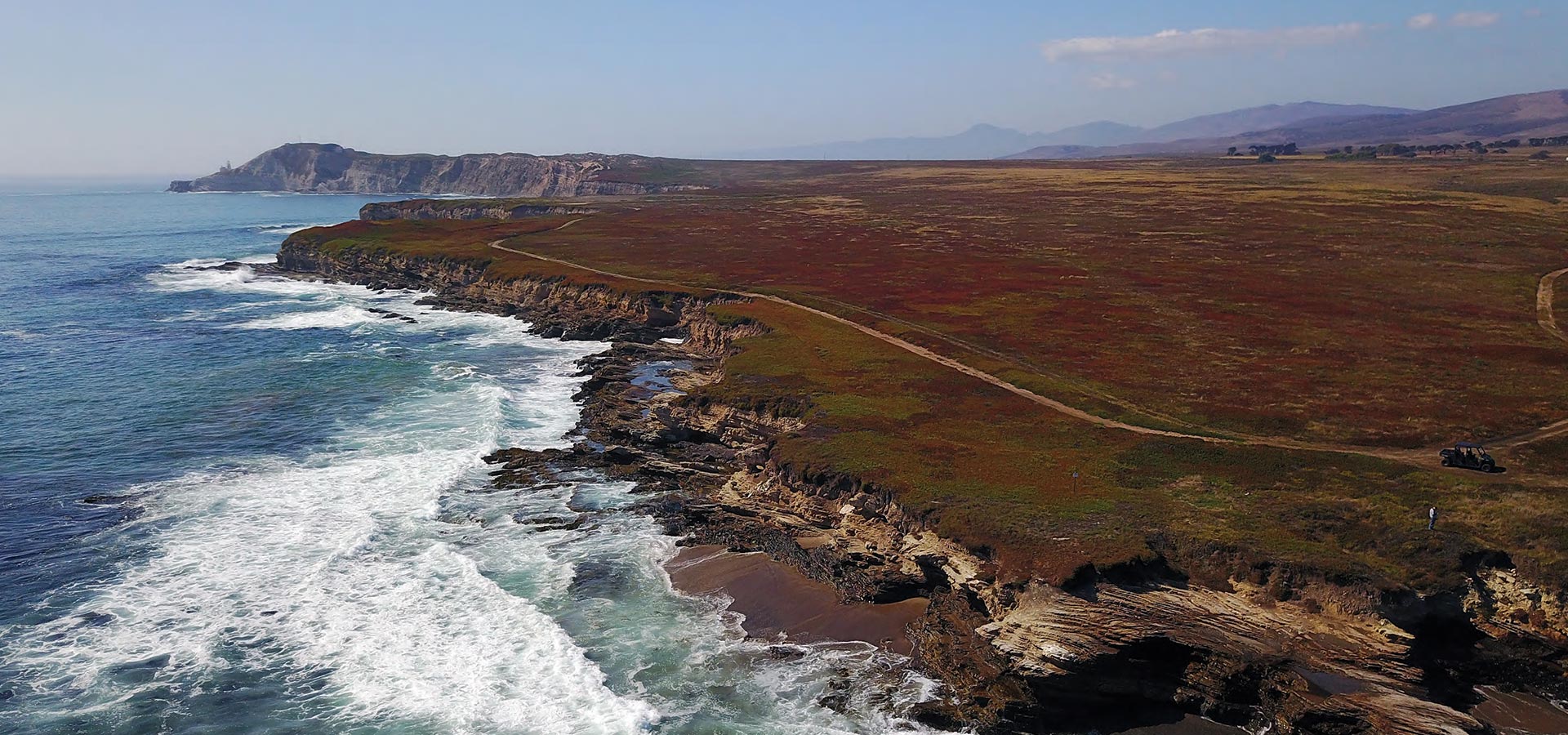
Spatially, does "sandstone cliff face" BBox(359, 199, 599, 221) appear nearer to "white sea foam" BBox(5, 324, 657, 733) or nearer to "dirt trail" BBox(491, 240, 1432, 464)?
"dirt trail" BBox(491, 240, 1432, 464)

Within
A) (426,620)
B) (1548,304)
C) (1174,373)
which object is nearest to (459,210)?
(1174,373)

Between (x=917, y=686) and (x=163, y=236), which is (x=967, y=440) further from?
(x=163, y=236)

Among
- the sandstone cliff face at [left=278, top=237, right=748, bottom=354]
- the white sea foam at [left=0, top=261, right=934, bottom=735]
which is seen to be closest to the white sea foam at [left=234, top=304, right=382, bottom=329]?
the sandstone cliff face at [left=278, top=237, right=748, bottom=354]

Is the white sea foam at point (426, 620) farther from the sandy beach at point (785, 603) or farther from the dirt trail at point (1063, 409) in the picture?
the dirt trail at point (1063, 409)

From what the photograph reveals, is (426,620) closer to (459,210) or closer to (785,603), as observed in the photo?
(785,603)

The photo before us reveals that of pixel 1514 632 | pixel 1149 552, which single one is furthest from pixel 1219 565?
pixel 1514 632

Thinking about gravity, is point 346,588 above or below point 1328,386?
below
